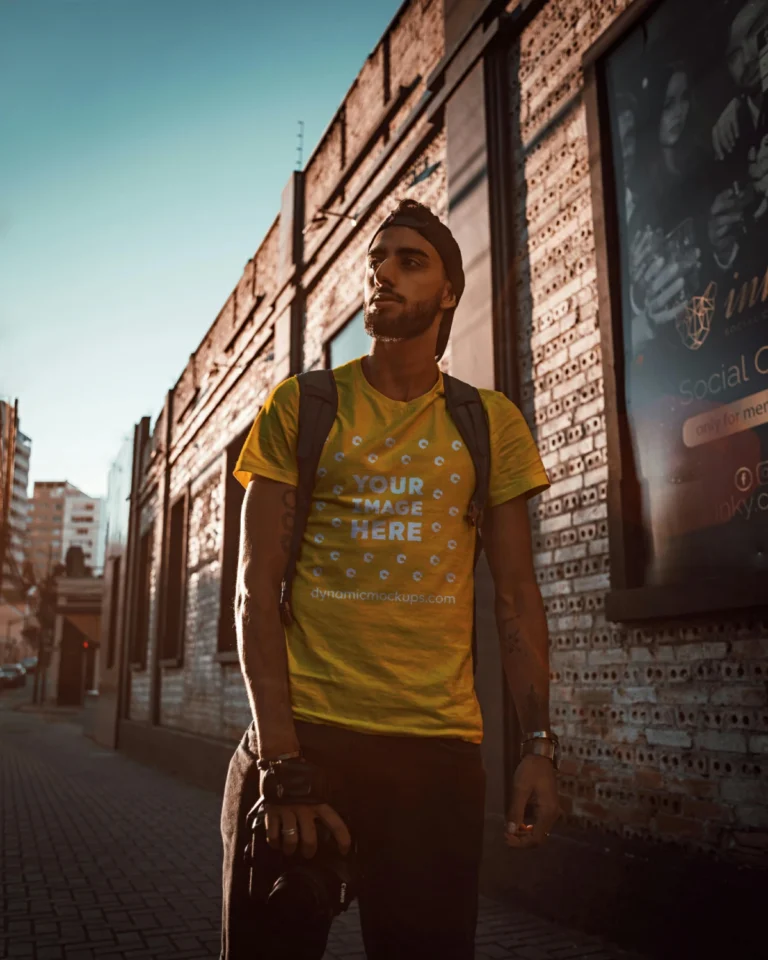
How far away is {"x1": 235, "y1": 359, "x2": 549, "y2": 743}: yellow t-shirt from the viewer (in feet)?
5.09

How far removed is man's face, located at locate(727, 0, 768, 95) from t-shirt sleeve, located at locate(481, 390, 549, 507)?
268cm

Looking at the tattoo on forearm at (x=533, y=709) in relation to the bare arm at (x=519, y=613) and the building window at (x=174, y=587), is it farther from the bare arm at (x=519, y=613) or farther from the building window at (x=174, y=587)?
the building window at (x=174, y=587)

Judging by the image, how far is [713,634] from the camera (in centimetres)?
367

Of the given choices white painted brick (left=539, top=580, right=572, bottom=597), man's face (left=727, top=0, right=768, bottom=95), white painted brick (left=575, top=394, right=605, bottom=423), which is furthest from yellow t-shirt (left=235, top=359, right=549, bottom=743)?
white painted brick (left=539, top=580, right=572, bottom=597)

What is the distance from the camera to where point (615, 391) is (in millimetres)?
4367

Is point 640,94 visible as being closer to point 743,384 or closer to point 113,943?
point 743,384

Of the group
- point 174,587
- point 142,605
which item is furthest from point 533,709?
point 142,605

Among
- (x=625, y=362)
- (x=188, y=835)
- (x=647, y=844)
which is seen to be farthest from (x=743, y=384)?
(x=188, y=835)

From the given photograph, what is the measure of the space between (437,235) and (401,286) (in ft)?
0.49

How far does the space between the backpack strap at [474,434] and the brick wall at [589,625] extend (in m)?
2.19

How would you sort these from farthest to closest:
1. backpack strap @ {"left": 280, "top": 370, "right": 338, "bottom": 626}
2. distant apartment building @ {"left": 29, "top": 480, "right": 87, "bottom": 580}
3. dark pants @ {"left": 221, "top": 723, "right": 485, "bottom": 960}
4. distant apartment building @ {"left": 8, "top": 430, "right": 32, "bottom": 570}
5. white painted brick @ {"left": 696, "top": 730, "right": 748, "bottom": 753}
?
1. distant apartment building @ {"left": 29, "top": 480, "right": 87, "bottom": 580}
2. distant apartment building @ {"left": 8, "top": 430, "right": 32, "bottom": 570}
3. white painted brick @ {"left": 696, "top": 730, "right": 748, "bottom": 753}
4. backpack strap @ {"left": 280, "top": 370, "right": 338, "bottom": 626}
5. dark pants @ {"left": 221, "top": 723, "right": 485, "bottom": 960}

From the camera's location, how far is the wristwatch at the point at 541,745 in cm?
164

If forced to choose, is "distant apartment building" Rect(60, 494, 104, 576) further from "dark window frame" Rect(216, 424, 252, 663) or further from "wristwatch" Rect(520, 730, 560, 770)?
"wristwatch" Rect(520, 730, 560, 770)

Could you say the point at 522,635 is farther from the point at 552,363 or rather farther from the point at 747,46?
the point at 552,363
